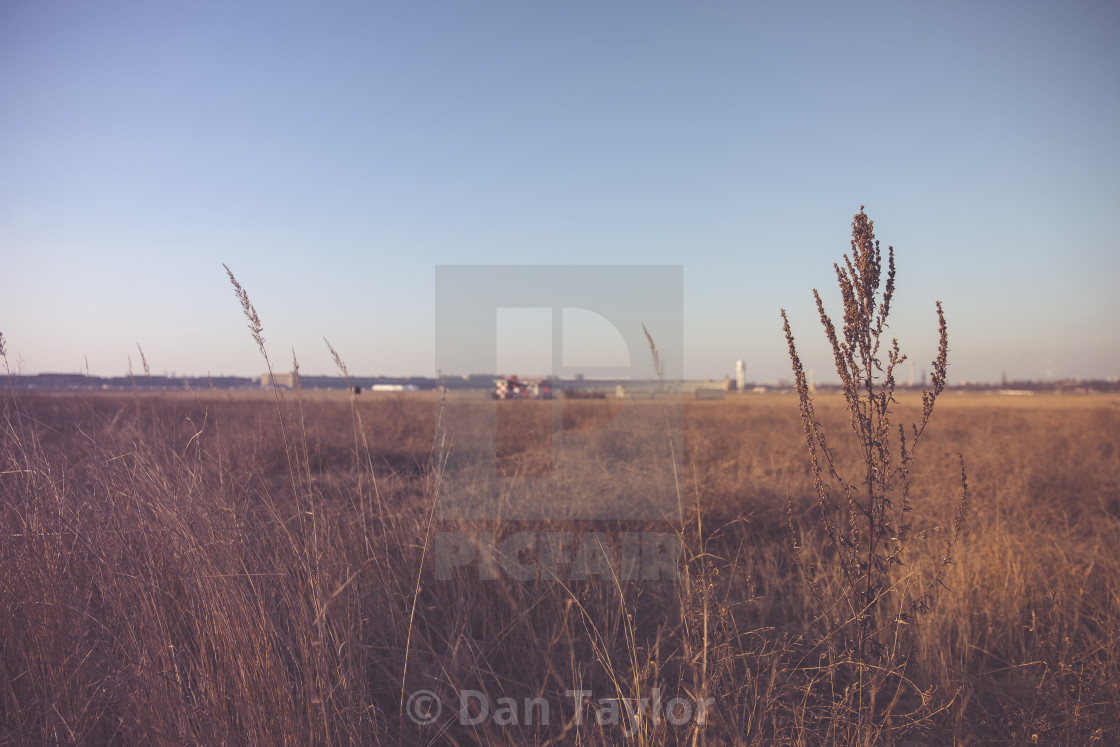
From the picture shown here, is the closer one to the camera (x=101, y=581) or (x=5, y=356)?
(x=101, y=581)

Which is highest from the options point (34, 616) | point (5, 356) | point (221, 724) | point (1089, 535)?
point (5, 356)

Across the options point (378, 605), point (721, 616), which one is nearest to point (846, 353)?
point (721, 616)

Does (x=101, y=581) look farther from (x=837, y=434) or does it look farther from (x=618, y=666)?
(x=837, y=434)

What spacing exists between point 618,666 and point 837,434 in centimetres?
1253

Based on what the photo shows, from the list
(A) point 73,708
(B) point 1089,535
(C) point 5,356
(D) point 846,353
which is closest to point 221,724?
(A) point 73,708

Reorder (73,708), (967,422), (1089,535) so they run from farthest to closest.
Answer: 1. (967,422)
2. (1089,535)
3. (73,708)

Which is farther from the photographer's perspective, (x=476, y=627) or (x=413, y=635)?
(x=476, y=627)

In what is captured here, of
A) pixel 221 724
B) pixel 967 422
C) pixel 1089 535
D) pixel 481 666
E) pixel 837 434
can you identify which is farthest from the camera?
pixel 967 422

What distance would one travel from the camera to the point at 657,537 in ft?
14.1

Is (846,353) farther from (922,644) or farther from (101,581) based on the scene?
(101,581)

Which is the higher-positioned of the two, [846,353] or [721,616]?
[846,353]

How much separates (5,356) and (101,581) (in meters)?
1.42

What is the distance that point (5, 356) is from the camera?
8.78ft

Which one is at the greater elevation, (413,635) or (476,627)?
(413,635)
